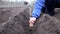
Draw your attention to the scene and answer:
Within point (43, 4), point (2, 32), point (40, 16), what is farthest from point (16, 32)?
point (43, 4)

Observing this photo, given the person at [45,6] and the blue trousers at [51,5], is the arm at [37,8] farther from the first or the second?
the blue trousers at [51,5]

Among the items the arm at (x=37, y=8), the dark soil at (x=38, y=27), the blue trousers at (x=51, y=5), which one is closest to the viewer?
the dark soil at (x=38, y=27)

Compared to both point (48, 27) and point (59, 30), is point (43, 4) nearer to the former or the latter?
point (48, 27)

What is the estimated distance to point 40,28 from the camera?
1.38 meters

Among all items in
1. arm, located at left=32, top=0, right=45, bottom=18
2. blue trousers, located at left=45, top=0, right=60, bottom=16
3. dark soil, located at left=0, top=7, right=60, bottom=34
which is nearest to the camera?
dark soil, located at left=0, top=7, right=60, bottom=34

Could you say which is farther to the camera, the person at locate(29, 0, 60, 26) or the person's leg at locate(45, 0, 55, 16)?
the person's leg at locate(45, 0, 55, 16)

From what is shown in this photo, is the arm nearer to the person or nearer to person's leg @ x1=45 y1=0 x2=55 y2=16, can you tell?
→ the person

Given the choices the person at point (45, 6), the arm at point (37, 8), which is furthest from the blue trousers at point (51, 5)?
the arm at point (37, 8)

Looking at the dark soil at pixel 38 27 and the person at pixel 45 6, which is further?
the person at pixel 45 6

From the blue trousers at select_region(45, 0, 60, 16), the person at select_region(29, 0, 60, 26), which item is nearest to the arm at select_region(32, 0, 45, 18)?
the person at select_region(29, 0, 60, 26)

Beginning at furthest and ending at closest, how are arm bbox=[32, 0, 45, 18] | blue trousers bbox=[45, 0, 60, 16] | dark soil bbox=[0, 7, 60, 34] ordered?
1. blue trousers bbox=[45, 0, 60, 16]
2. arm bbox=[32, 0, 45, 18]
3. dark soil bbox=[0, 7, 60, 34]

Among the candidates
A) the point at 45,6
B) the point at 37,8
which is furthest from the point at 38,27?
the point at 45,6

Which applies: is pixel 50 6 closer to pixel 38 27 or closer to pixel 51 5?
pixel 51 5

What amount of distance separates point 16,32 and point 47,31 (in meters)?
0.30
